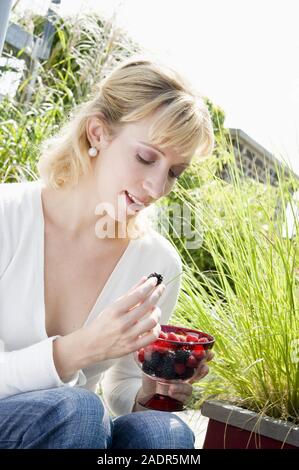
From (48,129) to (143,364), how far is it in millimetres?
2759

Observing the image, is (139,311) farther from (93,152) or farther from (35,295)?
(93,152)

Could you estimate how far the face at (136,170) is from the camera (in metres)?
2.03

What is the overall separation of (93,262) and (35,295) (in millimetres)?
283

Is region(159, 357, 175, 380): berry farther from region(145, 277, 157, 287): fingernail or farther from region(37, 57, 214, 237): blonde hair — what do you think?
region(37, 57, 214, 237): blonde hair

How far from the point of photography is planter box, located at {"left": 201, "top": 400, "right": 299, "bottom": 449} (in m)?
2.00

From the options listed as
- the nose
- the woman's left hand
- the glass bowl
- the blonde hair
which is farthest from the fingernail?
the blonde hair

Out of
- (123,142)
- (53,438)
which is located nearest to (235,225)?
(123,142)

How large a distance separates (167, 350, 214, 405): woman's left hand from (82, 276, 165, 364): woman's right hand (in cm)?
19

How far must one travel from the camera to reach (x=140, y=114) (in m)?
2.07

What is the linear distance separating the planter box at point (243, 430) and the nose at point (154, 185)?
68 cm

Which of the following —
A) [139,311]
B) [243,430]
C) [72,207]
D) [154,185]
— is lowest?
[243,430]

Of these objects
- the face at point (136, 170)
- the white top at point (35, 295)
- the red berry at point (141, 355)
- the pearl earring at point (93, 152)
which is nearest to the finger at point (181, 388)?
the red berry at point (141, 355)

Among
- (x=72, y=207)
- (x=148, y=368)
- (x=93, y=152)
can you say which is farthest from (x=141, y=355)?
(x=93, y=152)
